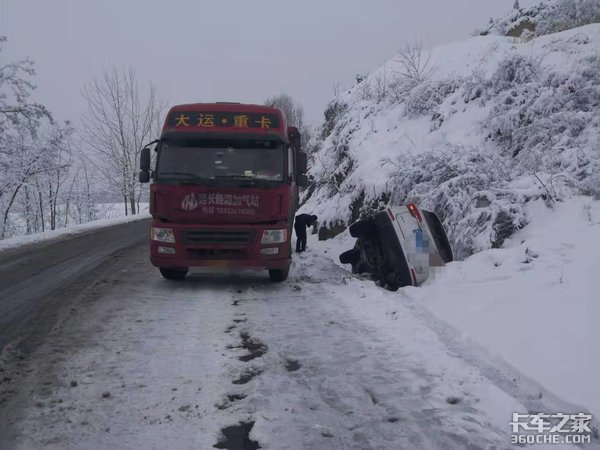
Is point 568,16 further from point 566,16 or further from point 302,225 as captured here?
point 302,225

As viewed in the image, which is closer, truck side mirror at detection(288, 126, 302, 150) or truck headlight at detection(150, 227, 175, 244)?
truck headlight at detection(150, 227, 175, 244)

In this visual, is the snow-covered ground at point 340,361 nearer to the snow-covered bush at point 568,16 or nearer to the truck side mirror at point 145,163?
the truck side mirror at point 145,163

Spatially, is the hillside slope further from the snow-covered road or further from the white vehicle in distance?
the snow-covered road

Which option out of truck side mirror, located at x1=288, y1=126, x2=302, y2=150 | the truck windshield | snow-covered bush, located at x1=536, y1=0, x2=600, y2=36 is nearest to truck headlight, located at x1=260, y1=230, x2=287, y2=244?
the truck windshield

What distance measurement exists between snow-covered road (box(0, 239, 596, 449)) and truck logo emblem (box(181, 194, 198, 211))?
159 cm

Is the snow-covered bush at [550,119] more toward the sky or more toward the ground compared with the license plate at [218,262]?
more toward the sky

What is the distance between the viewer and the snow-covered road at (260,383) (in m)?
3.39

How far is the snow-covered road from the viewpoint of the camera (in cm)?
339

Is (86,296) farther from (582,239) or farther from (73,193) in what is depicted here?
A: (73,193)

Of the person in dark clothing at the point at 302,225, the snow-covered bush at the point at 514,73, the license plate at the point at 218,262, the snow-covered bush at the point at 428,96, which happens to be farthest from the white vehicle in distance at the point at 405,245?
the snow-covered bush at the point at 428,96

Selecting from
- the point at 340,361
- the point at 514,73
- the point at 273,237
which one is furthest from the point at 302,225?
the point at 340,361

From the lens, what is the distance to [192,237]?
307 inches

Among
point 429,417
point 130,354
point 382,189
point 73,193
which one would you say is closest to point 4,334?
point 130,354

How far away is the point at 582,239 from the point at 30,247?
1287 centimetres
